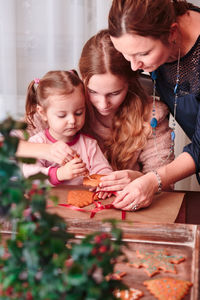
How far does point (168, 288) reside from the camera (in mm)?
860

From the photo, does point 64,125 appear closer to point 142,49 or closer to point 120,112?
point 120,112

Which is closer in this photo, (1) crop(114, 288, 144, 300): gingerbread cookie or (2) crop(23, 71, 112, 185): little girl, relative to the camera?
(1) crop(114, 288, 144, 300): gingerbread cookie

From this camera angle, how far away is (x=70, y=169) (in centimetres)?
156

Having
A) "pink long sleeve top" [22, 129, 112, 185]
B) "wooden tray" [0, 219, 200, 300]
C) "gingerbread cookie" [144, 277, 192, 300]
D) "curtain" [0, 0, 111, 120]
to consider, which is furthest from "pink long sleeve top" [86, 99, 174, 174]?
"curtain" [0, 0, 111, 120]

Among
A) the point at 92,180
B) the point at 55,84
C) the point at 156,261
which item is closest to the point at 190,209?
the point at 92,180

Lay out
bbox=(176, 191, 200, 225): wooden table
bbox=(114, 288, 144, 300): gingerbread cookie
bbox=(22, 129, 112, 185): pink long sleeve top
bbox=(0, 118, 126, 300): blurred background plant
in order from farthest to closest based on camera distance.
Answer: bbox=(22, 129, 112, 185): pink long sleeve top
bbox=(176, 191, 200, 225): wooden table
bbox=(114, 288, 144, 300): gingerbread cookie
bbox=(0, 118, 126, 300): blurred background plant

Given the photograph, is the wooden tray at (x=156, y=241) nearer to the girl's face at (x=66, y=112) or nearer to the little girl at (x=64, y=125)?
the little girl at (x=64, y=125)

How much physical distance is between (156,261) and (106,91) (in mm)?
873

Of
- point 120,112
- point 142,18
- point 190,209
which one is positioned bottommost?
point 190,209

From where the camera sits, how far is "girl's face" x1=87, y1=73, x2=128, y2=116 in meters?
1.68

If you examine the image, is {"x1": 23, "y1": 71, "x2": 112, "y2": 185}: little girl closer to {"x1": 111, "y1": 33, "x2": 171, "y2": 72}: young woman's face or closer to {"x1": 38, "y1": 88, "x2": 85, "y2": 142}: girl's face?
{"x1": 38, "y1": 88, "x2": 85, "y2": 142}: girl's face

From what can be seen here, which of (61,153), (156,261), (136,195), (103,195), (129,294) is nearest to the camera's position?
(129,294)

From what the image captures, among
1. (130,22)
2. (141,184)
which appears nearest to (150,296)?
(141,184)

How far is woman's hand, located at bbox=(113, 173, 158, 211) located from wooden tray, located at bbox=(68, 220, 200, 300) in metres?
0.25
